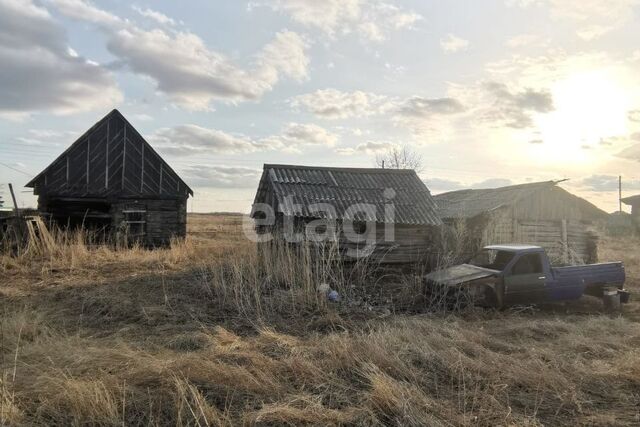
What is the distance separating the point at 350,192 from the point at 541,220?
9.77 metres

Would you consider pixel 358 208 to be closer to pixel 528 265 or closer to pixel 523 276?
pixel 528 265

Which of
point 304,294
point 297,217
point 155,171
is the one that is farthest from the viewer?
point 155,171

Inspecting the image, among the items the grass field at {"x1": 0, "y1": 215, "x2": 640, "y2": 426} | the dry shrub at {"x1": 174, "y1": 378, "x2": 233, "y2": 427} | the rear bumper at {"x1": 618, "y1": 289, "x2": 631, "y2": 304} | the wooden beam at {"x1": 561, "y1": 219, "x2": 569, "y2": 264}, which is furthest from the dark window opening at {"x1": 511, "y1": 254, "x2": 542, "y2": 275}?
the wooden beam at {"x1": 561, "y1": 219, "x2": 569, "y2": 264}

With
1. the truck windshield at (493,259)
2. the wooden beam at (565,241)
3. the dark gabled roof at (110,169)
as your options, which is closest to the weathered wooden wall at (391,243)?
the truck windshield at (493,259)

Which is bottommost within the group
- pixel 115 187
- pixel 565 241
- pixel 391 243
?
pixel 565 241

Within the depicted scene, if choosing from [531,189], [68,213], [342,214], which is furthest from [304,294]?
[68,213]

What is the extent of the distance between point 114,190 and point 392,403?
19.1m

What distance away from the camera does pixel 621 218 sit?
156 feet

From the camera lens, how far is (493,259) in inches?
440

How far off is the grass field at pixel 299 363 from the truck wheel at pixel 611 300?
1.48 ft

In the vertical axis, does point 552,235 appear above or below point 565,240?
above

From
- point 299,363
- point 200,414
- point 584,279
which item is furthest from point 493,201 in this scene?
point 200,414

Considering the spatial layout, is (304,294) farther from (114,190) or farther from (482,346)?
(114,190)

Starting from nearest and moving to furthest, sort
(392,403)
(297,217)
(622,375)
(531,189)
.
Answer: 1. (392,403)
2. (622,375)
3. (297,217)
4. (531,189)
